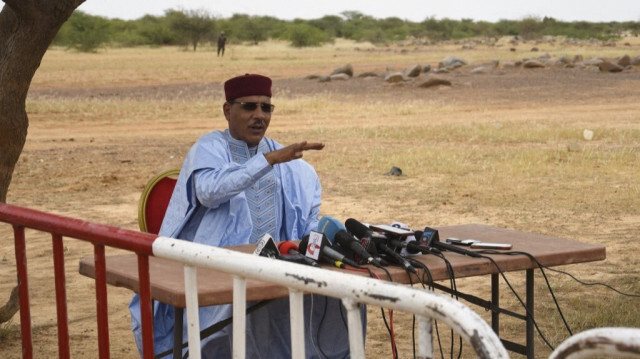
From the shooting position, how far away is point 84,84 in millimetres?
26203

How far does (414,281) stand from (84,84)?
23.7 m

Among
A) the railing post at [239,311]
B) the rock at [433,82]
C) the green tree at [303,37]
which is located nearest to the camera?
the railing post at [239,311]

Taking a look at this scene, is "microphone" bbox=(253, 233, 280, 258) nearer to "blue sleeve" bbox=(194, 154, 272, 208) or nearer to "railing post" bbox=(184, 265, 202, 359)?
"blue sleeve" bbox=(194, 154, 272, 208)

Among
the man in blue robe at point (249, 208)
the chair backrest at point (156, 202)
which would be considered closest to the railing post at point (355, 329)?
the man in blue robe at point (249, 208)

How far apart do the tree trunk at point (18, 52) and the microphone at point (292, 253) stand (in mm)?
1897

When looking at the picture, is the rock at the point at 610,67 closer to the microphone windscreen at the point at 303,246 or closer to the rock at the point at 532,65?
the rock at the point at 532,65

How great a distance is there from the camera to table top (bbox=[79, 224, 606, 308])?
322cm

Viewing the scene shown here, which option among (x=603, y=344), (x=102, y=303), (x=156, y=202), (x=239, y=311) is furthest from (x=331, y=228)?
(x=603, y=344)

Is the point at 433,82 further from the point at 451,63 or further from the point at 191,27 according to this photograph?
the point at 191,27

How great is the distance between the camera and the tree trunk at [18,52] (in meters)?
5.03

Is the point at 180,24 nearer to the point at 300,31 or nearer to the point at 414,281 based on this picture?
the point at 300,31

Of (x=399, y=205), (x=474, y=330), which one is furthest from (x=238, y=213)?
(x=399, y=205)

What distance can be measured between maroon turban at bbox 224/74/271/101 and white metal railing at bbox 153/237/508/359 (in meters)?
2.06

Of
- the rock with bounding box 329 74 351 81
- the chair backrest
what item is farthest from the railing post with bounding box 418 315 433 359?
the rock with bounding box 329 74 351 81
